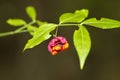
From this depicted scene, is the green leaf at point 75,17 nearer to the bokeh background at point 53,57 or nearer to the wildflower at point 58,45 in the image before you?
the wildflower at point 58,45

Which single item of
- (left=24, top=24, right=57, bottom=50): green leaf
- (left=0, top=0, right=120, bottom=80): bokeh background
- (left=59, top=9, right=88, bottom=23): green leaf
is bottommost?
(left=0, top=0, right=120, bottom=80): bokeh background

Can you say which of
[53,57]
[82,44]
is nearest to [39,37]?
[82,44]

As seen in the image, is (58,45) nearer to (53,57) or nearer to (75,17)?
(75,17)

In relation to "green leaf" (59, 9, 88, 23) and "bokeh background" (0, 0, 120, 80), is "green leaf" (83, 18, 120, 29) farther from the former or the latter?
"bokeh background" (0, 0, 120, 80)

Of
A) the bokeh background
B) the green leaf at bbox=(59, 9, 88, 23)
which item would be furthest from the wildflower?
the bokeh background

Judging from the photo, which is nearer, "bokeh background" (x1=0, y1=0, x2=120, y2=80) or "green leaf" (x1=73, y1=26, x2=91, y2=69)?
"green leaf" (x1=73, y1=26, x2=91, y2=69)

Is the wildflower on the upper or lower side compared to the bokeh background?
upper
